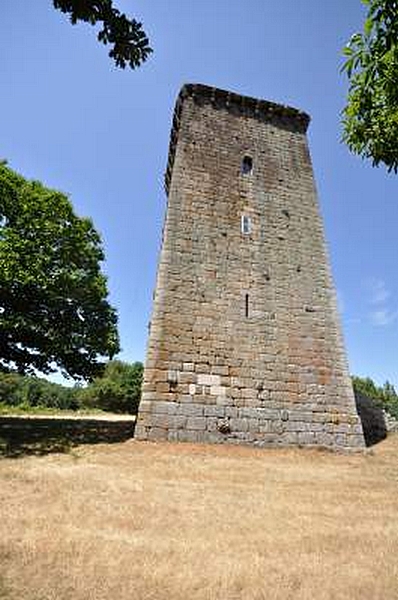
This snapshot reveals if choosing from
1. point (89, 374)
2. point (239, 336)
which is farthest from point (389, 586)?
point (89, 374)

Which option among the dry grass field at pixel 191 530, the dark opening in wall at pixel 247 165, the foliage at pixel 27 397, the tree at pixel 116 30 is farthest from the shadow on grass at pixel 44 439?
the foliage at pixel 27 397

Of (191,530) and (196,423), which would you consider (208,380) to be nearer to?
(196,423)

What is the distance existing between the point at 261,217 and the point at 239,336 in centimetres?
468

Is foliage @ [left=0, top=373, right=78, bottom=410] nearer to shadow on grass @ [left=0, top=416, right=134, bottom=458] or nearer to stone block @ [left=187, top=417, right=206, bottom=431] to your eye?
shadow on grass @ [left=0, top=416, right=134, bottom=458]

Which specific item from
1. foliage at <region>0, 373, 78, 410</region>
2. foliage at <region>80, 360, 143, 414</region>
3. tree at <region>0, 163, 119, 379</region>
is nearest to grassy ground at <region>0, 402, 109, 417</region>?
foliage at <region>80, 360, 143, 414</region>

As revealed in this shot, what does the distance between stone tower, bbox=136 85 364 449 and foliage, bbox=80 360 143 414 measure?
79.4ft

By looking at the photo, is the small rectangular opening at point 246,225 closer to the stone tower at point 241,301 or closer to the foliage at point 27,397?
the stone tower at point 241,301

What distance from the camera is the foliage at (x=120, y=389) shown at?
33950 millimetres

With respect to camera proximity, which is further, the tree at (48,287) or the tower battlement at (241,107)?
the tower battlement at (241,107)

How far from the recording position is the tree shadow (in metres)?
12.9

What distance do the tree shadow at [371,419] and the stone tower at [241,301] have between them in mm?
2744

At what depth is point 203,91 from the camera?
14422mm

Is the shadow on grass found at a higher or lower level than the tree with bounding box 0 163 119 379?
lower

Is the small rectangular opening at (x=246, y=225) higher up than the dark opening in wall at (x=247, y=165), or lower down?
lower down
